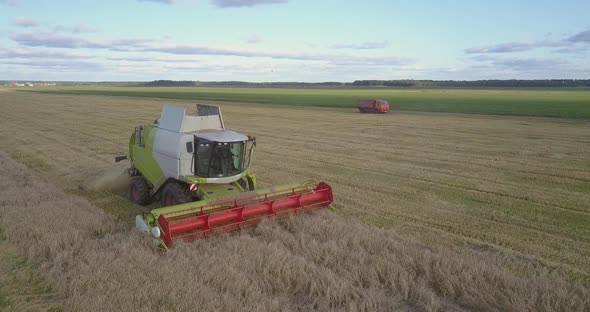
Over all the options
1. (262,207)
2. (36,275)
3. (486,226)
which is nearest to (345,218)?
(262,207)

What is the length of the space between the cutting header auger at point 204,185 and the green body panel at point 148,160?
21mm

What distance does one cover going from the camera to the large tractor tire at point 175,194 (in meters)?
9.05

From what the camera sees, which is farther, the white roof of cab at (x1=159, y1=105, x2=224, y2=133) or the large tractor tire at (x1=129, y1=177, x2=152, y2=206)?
the large tractor tire at (x1=129, y1=177, x2=152, y2=206)

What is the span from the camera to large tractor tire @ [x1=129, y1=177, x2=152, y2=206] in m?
10.4

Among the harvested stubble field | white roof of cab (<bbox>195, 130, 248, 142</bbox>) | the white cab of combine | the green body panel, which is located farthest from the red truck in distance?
white roof of cab (<bbox>195, 130, 248, 142</bbox>)

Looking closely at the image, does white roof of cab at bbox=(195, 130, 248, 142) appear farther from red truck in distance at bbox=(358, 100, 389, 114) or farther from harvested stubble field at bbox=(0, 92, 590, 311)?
red truck in distance at bbox=(358, 100, 389, 114)

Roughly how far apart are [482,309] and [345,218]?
3967mm

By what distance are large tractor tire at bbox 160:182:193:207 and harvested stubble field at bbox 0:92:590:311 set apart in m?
0.85

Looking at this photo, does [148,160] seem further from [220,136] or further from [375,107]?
[375,107]

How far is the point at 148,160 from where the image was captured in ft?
34.0

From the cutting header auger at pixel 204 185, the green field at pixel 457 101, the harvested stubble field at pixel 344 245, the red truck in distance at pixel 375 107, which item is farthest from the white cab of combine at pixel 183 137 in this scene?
the green field at pixel 457 101

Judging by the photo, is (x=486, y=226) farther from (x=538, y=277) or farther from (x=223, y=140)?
(x=223, y=140)

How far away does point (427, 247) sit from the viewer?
7.84 metres

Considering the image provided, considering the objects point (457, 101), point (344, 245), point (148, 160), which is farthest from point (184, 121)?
point (457, 101)
